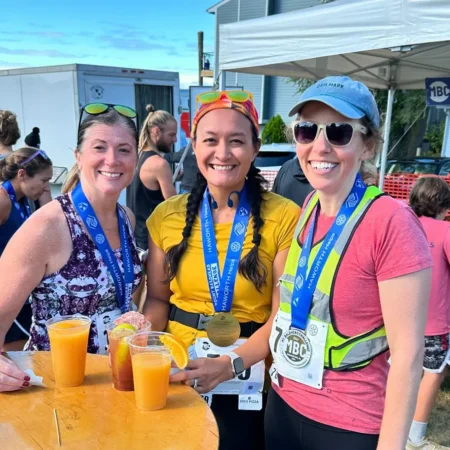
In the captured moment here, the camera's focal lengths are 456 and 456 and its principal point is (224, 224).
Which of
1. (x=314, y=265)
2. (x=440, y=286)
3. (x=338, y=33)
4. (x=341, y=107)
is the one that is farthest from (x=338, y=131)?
(x=338, y=33)

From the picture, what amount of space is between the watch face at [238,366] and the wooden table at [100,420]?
28 centimetres

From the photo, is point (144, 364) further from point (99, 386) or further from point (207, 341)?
point (207, 341)

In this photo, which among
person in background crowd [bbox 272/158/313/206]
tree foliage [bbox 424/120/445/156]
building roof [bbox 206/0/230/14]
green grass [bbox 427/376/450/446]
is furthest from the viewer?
building roof [bbox 206/0/230/14]

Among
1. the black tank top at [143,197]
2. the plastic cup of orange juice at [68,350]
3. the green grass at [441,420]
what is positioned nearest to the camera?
the plastic cup of orange juice at [68,350]

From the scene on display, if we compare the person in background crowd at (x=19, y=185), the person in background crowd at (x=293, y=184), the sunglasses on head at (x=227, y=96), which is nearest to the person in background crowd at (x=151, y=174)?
the person in background crowd at (x=19, y=185)

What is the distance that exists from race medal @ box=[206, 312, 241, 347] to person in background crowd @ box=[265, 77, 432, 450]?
0.27 metres

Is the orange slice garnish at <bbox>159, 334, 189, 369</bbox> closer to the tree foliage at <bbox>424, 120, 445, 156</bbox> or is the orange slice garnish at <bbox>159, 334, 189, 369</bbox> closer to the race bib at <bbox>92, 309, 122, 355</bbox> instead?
the race bib at <bbox>92, 309, 122, 355</bbox>

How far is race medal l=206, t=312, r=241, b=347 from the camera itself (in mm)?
1942

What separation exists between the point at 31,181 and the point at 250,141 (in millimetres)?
2530

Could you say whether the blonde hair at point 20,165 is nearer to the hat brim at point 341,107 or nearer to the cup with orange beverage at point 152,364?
the cup with orange beverage at point 152,364

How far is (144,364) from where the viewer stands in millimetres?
1486

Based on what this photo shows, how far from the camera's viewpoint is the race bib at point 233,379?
1932 mm

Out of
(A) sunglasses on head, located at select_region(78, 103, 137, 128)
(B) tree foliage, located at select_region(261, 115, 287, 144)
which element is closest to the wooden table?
(A) sunglasses on head, located at select_region(78, 103, 137, 128)

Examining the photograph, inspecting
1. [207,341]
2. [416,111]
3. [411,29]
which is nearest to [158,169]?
[411,29]
